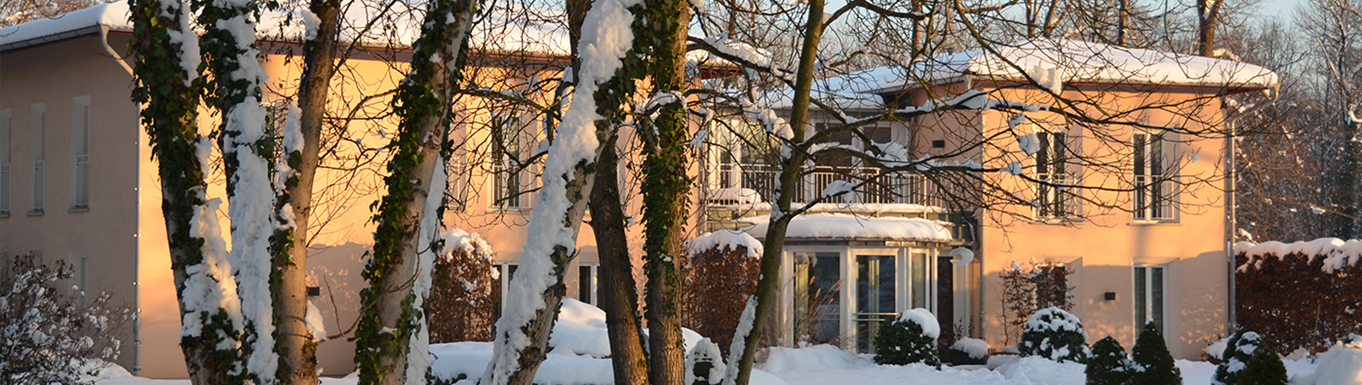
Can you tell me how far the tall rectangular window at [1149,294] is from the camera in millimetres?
20516

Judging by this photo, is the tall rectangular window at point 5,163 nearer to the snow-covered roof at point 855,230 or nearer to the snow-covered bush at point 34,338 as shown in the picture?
the snow-covered bush at point 34,338

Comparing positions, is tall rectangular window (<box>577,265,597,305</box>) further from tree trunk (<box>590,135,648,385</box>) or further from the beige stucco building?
tree trunk (<box>590,135,648,385</box>)

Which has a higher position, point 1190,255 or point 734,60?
point 734,60

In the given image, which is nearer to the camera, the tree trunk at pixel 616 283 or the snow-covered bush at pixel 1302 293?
the tree trunk at pixel 616 283

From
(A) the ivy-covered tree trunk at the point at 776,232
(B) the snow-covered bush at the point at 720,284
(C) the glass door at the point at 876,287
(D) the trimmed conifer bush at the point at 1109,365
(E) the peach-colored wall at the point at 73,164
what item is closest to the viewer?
(A) the ivy-covered tree trunk at the point at 776,232

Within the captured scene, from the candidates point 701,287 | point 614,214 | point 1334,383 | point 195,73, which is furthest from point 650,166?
point 701,287

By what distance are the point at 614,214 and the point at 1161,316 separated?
50.1 ft

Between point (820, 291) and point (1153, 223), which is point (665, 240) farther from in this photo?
point (1153, 223)

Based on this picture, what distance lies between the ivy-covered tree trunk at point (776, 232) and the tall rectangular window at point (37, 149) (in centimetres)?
1282

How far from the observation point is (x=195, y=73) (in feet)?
13.4

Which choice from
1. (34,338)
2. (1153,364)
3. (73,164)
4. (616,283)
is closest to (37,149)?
(73,164)

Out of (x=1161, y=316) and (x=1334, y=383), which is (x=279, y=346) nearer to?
(x=1334, y=383)

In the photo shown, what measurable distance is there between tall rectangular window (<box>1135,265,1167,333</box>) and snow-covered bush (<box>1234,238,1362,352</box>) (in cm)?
133

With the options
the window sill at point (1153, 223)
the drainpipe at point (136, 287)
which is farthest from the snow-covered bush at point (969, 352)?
the drainpipe at point (136, 287)
